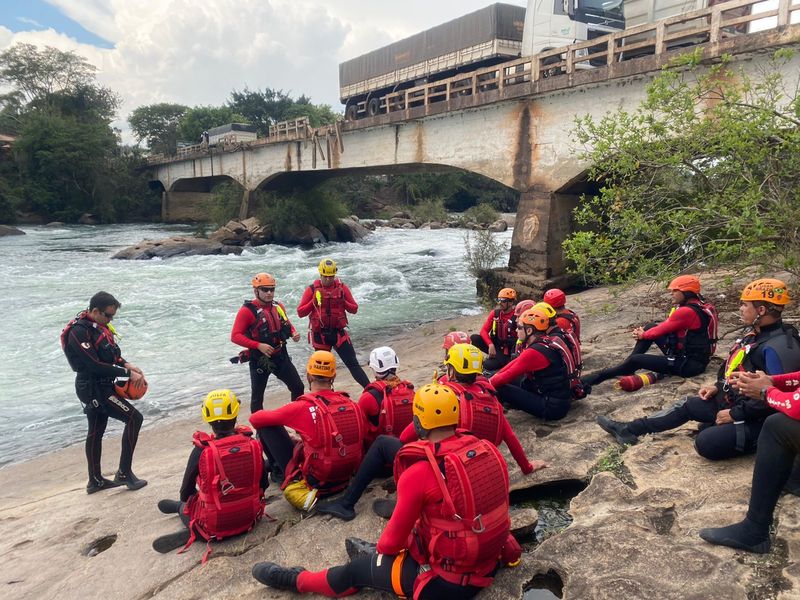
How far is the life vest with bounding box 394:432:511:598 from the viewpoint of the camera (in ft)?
9.27

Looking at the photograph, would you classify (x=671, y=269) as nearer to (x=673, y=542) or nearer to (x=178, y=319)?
(x=673, y=542)

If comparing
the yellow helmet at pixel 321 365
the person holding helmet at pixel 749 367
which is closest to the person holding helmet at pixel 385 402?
the yellow helmet at pixel 321 365

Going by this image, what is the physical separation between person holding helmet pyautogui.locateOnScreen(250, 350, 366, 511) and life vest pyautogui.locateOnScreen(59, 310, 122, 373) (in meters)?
2.22

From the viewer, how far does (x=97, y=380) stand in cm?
564

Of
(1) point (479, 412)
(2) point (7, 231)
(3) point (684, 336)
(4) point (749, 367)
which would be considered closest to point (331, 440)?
(1) point (479, 412)

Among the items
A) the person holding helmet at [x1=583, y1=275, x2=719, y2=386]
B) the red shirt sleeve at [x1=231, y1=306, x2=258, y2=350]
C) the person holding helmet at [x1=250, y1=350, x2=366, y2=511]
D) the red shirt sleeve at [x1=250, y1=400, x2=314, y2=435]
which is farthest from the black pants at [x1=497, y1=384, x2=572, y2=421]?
the red shirt sleeve at [x1=231, y1=306, x2=258, y2=350]

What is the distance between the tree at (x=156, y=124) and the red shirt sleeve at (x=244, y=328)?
77.1 meters

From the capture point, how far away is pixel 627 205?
8398 mm

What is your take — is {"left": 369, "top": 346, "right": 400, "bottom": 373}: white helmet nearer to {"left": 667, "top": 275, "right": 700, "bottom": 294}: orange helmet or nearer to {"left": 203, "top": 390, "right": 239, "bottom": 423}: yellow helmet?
{"left": 203, "top": 390, "right": 239, "bottom": 423}: yellow helmet

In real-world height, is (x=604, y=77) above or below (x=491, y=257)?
above

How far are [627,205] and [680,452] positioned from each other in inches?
196

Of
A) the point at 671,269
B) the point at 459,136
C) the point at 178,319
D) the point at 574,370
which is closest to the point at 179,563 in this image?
the point at 574,370

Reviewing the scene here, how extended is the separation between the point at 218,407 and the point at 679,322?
492cm

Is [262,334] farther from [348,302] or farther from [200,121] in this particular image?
[200,121]
